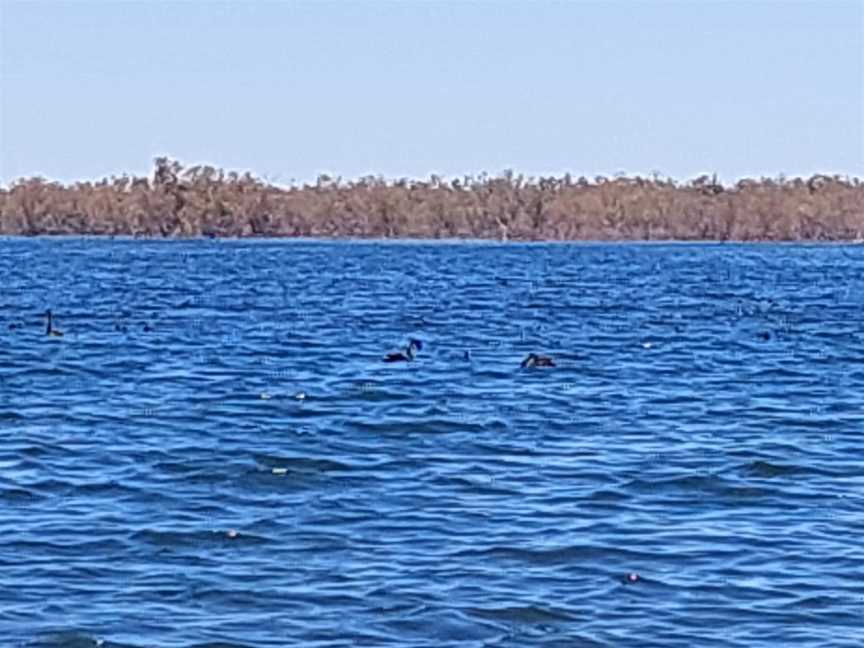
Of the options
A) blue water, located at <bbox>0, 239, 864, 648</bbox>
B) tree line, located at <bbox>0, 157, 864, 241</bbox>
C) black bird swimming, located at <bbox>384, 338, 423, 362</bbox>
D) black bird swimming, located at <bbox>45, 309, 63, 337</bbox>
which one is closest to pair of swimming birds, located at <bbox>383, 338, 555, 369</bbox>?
black bird swimming, located at <bbox>384, 338, 423, 362</bbox>

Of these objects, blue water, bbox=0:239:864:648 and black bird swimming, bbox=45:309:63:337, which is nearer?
blue water, bbox=0:239:864:648

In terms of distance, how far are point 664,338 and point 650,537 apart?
2251 cm

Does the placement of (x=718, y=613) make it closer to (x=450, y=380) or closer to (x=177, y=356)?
(x=450, y=380)

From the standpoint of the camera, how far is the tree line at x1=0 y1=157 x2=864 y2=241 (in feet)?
521

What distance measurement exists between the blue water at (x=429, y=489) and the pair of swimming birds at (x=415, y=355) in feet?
0.89

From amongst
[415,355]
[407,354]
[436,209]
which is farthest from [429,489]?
[436,209]

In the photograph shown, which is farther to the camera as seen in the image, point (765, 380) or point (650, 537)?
point (765, 380)

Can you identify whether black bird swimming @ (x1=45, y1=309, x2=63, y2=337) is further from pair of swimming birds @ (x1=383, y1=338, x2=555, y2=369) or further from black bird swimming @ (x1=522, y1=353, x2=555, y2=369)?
black bird swimming @ (x1=522, y1=353, x2=555, y2=369)

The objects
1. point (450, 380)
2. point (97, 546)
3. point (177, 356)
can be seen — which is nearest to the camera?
point (97, 546)

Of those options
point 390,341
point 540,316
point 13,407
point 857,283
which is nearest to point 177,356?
point 390,341

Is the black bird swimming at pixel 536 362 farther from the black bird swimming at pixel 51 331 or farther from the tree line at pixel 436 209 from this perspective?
the tree line at pixel 436 209

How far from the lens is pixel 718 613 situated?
42.0 ft

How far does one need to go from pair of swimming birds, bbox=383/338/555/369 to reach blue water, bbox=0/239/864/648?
271 millimetres

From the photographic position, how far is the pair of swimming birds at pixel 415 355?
99.6 feet
